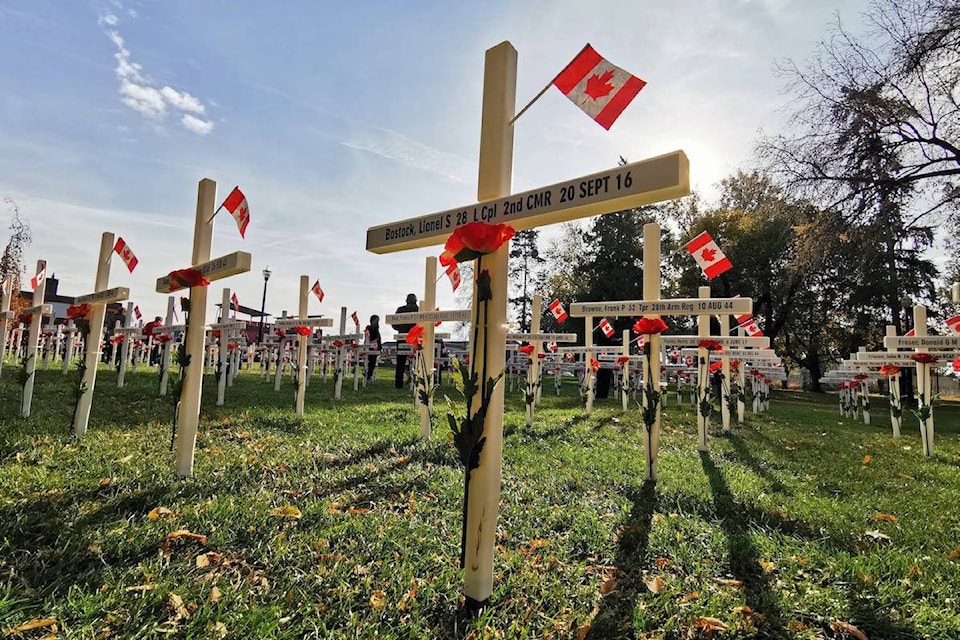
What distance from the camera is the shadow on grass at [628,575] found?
228 cm

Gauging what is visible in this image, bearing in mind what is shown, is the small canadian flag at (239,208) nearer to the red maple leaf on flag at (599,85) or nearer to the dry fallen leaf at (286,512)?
the dry fallen leaf at (286,512)

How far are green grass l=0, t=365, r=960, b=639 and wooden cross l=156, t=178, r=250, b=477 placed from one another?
1.01ft

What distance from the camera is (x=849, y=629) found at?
232cm

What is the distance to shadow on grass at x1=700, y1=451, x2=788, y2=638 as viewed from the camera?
2387 millimetres

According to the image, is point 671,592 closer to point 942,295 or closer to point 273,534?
point 273,534

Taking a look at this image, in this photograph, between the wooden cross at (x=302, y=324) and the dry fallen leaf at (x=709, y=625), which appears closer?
the dry fallen leaf at (x=709, y=625)

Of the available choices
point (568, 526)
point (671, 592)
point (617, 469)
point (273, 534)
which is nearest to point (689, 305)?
point (617, 469)

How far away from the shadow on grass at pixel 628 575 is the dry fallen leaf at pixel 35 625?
2.20m

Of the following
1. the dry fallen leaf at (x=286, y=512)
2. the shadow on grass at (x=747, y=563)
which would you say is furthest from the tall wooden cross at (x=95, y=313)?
the shadow on grass at (x=747, y=563)

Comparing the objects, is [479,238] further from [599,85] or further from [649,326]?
[649,326]

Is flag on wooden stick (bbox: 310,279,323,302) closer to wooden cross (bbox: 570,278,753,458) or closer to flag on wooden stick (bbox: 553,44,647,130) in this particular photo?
wooden cross (bbox: 570,278,753,458)

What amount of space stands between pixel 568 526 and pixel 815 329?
102 ft

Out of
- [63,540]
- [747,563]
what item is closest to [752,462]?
[747,563]

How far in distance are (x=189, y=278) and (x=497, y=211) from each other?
297cm
